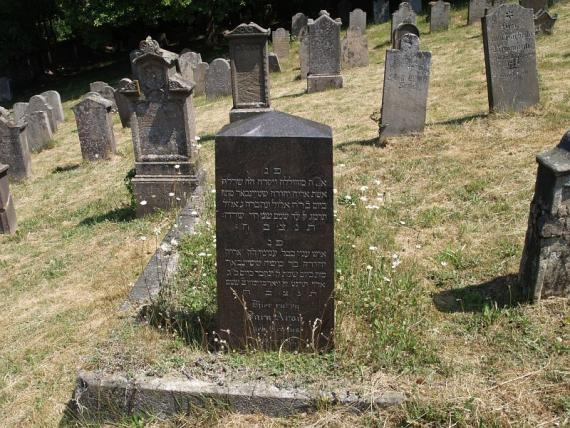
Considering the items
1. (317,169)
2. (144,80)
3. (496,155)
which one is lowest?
(496,155)

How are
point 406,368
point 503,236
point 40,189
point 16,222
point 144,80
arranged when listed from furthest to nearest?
point 40,189 → point 16,222 → point 144,80 → point 503,236 → point 406,368

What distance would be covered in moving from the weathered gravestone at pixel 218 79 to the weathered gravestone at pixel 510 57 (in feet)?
27.9

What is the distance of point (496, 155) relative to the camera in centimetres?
727

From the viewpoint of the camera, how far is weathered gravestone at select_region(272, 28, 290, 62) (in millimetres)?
19703

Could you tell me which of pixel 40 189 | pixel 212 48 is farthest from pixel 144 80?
pixel 212 48

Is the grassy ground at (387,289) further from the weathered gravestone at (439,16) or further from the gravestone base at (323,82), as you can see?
the weathered gravestone at (439,16)

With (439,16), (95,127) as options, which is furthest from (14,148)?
(439,16)

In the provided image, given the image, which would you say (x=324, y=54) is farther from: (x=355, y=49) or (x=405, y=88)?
(x=405, y=88)

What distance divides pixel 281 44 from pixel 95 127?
10620 mm

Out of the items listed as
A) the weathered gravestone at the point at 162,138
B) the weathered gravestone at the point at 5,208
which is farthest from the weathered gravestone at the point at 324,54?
the weathered gravestone at the point at 5,208

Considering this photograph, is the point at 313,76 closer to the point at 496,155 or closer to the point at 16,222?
the point at 496,155

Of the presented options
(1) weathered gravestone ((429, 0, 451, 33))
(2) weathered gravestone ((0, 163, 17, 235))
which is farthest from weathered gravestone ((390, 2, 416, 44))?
(2) weathered gravestone ((0, 163, 17, 235))

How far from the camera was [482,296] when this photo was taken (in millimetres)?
4199

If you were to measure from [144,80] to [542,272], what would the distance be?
537 cm
